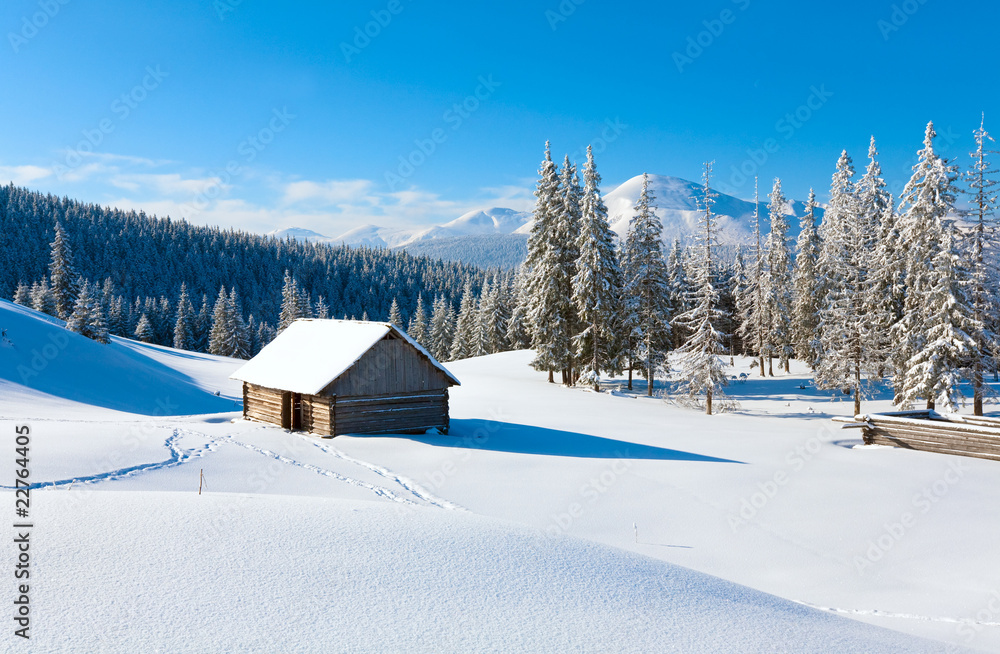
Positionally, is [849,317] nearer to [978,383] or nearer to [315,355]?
[978,383]

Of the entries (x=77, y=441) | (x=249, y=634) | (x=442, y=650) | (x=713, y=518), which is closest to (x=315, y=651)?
(x=249, y=634)

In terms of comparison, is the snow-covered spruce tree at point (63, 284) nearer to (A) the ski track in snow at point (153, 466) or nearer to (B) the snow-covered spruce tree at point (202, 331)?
(B) the snow-covered spruce tree at point (202, 331)

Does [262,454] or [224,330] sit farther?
[224,330]

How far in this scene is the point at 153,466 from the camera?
16516mm

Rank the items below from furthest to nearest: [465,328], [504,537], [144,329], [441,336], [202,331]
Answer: [202,331]
[144,329]
[441,336]
[465,328]
[504,537]

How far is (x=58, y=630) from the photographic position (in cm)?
433

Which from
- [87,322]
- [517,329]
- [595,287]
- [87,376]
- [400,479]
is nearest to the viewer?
[400,479]

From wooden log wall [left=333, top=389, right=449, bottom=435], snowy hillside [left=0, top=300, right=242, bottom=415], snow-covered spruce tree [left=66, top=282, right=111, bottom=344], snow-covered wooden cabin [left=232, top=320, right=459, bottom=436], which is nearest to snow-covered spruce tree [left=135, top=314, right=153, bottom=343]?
snow-covered spruce tree [left=66, top=282, right=111, bottom=344]

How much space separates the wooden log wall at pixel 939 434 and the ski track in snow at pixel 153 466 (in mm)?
23451

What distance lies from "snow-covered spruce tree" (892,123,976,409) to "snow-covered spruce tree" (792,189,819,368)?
56.1 ft

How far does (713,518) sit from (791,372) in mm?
45606

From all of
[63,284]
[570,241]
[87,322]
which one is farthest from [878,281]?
[63,284]

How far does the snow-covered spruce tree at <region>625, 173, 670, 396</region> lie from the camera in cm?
4241

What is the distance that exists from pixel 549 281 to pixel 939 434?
26.5m
